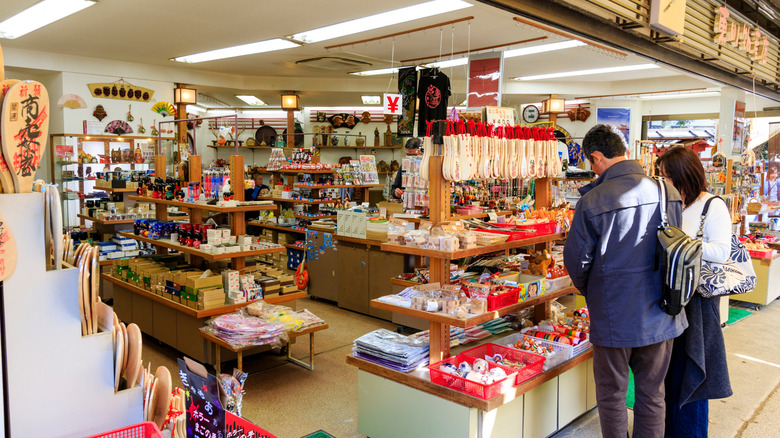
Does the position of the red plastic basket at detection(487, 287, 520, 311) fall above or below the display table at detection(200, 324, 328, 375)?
above

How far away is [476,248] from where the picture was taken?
325cm

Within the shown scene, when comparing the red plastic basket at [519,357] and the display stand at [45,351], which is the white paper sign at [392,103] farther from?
the display stand at [45,351]

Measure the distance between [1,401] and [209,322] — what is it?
123 inches

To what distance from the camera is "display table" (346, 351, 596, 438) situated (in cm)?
296

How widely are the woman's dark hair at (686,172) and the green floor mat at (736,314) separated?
157 inches

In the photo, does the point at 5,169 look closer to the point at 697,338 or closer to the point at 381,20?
the point at 697,338

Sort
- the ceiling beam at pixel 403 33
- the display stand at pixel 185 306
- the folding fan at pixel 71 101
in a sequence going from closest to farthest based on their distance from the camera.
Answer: the display stand at pixel 185 306 → the ceiling beam at pixel 403 33 → the folding fan at pixel 71 101

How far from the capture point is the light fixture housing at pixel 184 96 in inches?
426

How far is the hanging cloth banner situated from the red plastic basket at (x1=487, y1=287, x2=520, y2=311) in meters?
5.06

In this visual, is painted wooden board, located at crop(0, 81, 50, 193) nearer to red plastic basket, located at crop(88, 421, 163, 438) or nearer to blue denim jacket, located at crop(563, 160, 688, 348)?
red plastic basket, located at crop(88, 421, 163, 438)

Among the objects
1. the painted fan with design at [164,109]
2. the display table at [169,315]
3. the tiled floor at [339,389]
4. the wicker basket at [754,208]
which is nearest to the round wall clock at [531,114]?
the wicker basket at [754,208]

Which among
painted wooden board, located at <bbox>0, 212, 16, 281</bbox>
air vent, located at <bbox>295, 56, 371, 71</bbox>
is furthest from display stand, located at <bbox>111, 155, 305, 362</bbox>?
air vent, located at <bbox>295, 56, 371, 71</bbox>

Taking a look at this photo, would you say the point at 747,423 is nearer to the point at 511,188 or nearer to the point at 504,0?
the point at 504,0

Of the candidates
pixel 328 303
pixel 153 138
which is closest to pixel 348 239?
pixel 328 303
